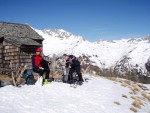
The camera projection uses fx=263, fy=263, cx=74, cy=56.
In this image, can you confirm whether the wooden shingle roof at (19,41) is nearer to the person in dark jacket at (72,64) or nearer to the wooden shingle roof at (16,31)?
the wooden shingle roof at (16,31)

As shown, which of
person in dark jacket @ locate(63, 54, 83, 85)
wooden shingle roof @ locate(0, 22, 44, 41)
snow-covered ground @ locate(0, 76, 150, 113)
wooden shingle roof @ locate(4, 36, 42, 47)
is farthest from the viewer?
wooden shingle roof @ locate(0, 22, 44, 41)

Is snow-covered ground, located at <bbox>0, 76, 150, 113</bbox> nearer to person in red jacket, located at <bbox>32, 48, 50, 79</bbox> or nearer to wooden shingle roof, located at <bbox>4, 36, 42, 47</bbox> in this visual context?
person in red jacket, located at <bbox>32, 48, 50, 79</bbox>

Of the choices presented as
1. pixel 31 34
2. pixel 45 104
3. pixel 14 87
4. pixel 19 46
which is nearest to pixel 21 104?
pixel 45 104

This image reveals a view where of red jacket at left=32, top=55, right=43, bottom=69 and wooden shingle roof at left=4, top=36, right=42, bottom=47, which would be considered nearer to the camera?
red jacket at left=32, top=55, right=43, bottom=69

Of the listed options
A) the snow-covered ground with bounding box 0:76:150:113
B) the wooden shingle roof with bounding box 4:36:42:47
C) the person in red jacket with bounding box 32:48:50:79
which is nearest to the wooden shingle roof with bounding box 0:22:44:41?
the wooden shingle roof with bounding box 4:36:42:47

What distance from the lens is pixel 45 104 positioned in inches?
481

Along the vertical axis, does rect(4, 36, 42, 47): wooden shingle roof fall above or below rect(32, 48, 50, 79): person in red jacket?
above

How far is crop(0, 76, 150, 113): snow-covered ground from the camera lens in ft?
A: 37.5

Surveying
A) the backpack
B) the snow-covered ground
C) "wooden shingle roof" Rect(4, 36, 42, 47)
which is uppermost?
"wooden shingle roof" Rect(4, 36, 42, 47)

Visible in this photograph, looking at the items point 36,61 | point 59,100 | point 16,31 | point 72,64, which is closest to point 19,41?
point 16,31

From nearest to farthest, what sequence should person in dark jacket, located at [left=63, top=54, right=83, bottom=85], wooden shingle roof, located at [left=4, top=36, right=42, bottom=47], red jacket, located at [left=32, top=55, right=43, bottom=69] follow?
1. red jacket, located at [left=32, top=55, right=43, bottom=69]
2. person in dark jacket, located at [left=63, top=54, right=83, bottom=85]
3. wooden shingle roof, located at [left=4, top=36, right=42, bottom=47]

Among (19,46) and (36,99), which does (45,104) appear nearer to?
(36,99)

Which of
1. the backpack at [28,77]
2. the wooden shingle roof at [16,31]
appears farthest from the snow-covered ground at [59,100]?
the wooden shingle roof at [16,31]

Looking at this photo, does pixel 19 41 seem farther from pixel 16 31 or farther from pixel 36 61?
pixel 36 61
